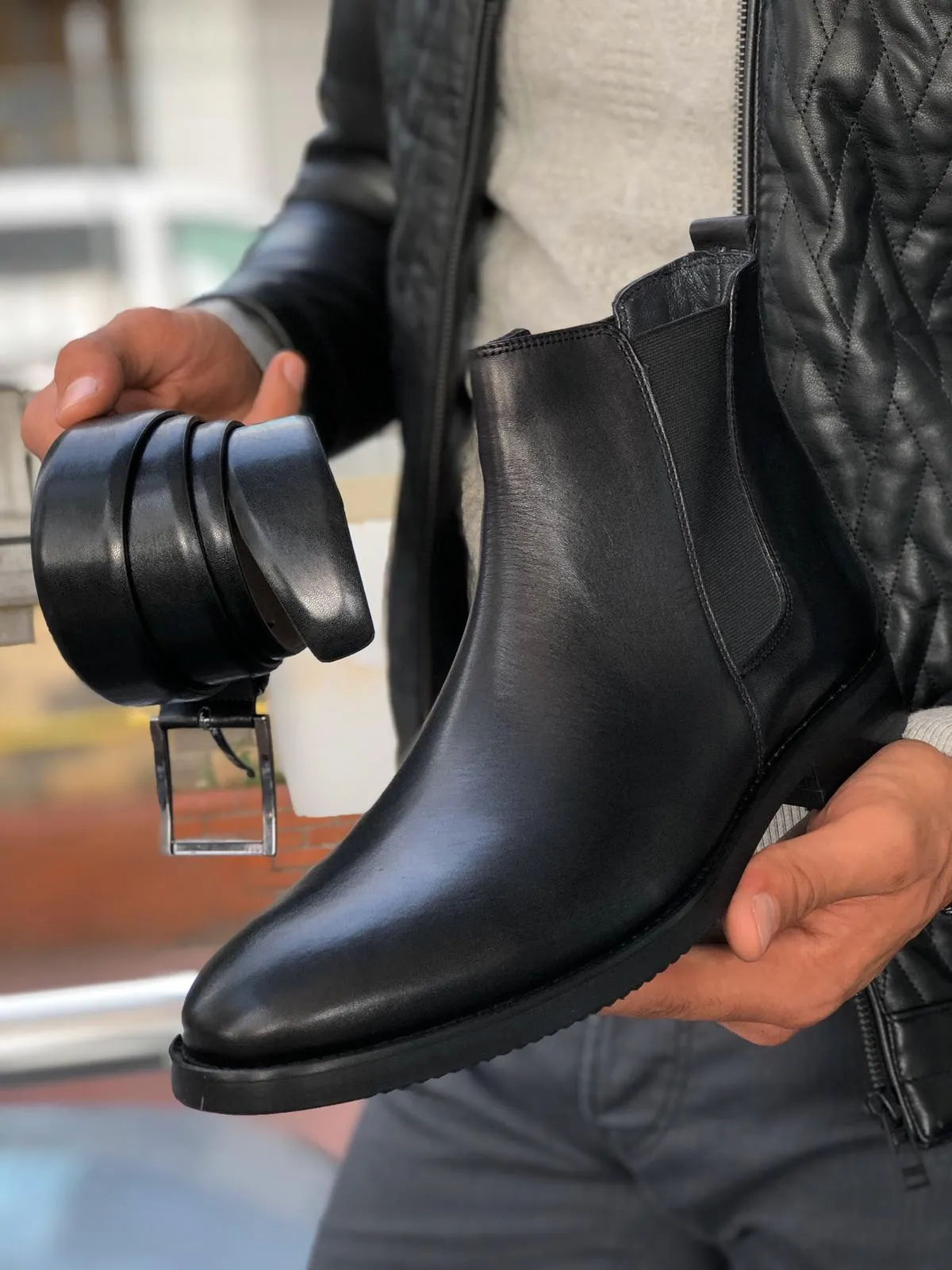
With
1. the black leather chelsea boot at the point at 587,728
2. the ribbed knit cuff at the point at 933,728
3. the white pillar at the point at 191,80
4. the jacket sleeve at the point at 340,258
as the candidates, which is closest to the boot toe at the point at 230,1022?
the black leather chelsea boot at the point at 587,728

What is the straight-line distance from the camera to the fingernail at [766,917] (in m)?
0.35

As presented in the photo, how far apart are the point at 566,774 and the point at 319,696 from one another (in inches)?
11.4

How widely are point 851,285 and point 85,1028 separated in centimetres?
65

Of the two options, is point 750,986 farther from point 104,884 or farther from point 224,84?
point 224,84

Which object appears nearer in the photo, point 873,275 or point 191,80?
point 873,275

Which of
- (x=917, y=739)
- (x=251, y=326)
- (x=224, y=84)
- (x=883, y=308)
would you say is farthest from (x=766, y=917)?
(x=224, y=84)

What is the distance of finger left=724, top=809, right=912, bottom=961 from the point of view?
1.14 feet

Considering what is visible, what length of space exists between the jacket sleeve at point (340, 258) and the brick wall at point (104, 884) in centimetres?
24

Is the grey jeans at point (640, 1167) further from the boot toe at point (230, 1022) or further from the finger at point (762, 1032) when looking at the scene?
the boot toe at point (230, 1022)

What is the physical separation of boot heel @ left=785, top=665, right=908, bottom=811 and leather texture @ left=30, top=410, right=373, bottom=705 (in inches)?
7.8

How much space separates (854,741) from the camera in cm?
47

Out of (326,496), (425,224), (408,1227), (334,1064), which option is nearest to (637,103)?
(425,224)

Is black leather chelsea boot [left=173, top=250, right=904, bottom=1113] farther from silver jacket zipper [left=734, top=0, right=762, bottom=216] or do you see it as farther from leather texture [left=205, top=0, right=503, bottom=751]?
leather texture [left=205, top=0, right=503, bottom=751]

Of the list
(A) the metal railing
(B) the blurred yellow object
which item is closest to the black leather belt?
(B) the blurred yellow object
